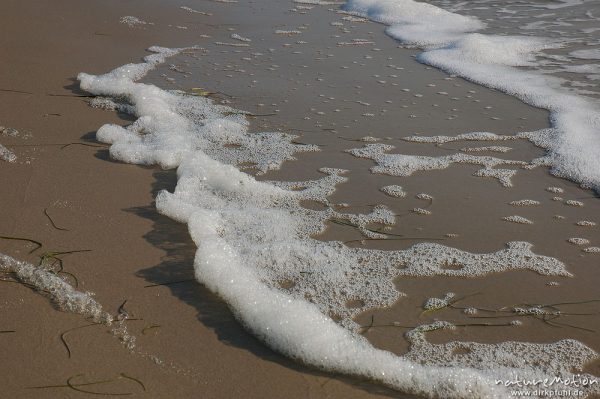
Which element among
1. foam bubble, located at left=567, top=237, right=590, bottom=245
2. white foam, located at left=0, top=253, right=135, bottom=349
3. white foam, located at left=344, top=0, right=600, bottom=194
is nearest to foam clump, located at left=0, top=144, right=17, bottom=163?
white foam, located at left=0, top=253, right=135, bottom=349

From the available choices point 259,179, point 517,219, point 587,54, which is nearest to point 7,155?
point 259,179

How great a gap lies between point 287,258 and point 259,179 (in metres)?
0.81

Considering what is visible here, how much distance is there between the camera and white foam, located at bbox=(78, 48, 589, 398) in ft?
6.85

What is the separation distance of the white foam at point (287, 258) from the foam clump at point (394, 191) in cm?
Answer: 20

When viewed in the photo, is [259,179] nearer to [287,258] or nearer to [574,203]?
[287,258]

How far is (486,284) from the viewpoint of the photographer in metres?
2.54

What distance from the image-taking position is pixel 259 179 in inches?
132

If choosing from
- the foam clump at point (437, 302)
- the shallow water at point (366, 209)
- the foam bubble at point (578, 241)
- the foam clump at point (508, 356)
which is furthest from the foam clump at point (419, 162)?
the foam clump at point (508, 356)

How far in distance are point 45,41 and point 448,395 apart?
172 inches

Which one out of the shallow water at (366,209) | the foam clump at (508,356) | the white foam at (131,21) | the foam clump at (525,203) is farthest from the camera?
the white foam at (131,21)

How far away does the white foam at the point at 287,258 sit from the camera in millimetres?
2088

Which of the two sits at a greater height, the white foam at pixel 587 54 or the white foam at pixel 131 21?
the white foam at pixel 587 54

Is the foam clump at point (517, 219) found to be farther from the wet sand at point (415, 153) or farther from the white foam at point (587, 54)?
the white foam at point (587, 54)

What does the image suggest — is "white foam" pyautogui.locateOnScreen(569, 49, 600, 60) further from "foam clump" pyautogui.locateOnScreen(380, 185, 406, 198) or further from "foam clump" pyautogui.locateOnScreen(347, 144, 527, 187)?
"foam clump" pyautogui.locateOnScreen(380, 185, 406, 198)
